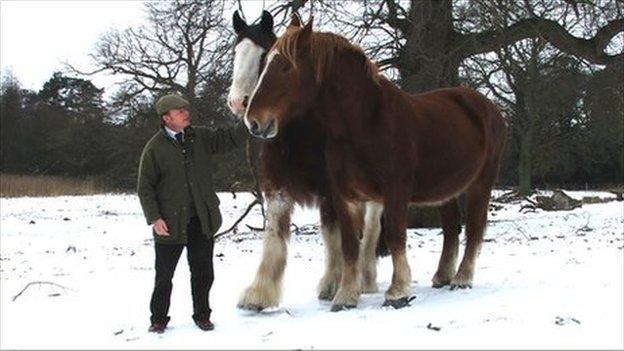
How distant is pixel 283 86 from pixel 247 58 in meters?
0.63

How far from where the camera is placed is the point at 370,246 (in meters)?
6.12

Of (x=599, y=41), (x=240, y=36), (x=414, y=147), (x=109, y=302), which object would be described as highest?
(x=599, y=41)

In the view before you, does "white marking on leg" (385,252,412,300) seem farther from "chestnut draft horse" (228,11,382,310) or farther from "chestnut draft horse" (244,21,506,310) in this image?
"chestnut draft horse" (228,11,382,310)

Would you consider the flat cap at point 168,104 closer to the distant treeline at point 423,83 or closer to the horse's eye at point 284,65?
the horse's eye at point 284,65

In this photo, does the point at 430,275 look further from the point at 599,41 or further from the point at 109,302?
the point at 599,41

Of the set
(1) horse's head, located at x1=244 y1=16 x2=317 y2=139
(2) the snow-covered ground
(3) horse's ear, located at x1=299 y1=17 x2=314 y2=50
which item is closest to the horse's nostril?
(1) horse's head, located at x1=244 y1=16 x2=317 y2=139

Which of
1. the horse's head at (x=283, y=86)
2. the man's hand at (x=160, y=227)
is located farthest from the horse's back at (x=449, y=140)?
the man's hand at (x=160, y=227)

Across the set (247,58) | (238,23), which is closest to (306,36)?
(247,58)

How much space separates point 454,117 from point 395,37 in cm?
784

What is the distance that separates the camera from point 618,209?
16703 mm

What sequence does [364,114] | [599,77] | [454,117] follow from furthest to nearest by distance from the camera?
[599,77]
[454,117]
[364,114]

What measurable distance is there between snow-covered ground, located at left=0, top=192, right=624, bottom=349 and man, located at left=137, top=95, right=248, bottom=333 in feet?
0.85

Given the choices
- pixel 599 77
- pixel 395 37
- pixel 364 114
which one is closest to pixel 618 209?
pixel 599 77

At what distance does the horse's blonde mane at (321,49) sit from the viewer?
192 inches
